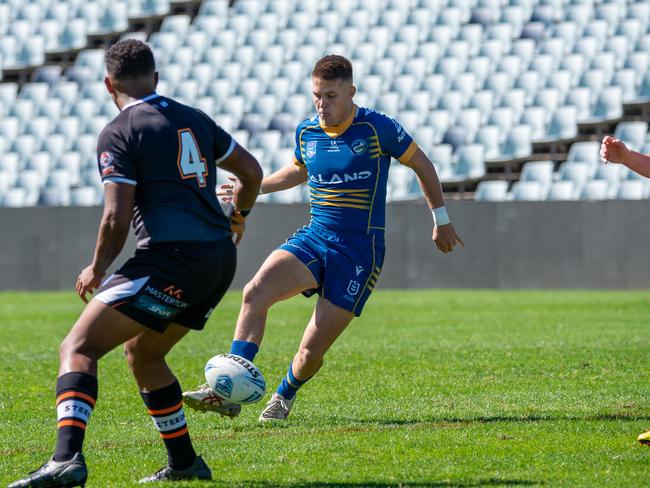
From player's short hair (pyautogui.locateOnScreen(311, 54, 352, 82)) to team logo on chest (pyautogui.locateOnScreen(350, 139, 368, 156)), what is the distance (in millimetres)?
438

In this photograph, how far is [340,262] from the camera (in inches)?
301

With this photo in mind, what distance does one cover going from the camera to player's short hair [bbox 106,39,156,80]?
5.33 m

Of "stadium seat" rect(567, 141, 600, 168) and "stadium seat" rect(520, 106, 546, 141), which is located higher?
"stadium seat" rect(520, 106, 546, 141)

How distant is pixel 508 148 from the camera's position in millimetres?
23375

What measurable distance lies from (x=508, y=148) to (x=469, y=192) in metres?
1.21

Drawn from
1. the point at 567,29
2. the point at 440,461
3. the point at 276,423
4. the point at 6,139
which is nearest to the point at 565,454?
the point at 440,461

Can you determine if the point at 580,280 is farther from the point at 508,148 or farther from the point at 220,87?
the point at 220,87

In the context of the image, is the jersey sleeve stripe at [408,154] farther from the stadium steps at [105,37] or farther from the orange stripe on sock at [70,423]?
the stadium steps at [105,37]

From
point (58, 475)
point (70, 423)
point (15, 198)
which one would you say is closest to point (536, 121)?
point (15, 198)

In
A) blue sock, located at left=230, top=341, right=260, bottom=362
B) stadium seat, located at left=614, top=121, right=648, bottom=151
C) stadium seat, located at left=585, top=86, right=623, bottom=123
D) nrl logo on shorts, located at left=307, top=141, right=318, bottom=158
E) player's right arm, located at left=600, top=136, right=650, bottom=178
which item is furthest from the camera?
stadium seat, located at left=585, top=86, right=623, bottom=123

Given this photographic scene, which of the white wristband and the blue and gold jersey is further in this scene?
the blue and gold jersey

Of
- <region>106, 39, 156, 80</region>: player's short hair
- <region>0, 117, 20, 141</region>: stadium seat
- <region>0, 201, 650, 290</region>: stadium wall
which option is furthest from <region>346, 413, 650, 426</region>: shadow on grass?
<region>0, 117, 20, 141</region>: stadium seat

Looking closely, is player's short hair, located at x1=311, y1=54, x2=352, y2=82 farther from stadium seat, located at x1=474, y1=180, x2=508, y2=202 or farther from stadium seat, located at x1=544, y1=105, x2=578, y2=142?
stadium seat, located at x1=544, y1=105, x2=578, y2=142

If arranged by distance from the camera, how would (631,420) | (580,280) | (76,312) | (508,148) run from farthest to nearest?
(508,148), (580,280), (76,312), (631,420)
